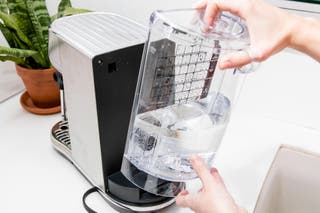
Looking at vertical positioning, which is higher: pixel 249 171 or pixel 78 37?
pixel 78 37

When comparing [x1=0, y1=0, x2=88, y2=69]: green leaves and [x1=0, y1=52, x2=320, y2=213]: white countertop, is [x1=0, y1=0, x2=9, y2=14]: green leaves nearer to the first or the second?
[x1=0, y1=0, x2=88, y2=69]: green leaves

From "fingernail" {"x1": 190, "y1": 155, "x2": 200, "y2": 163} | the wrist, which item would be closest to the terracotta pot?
"fingernail" {"x1": 190, "y1": 155, "x2": 200, "y2": 163}

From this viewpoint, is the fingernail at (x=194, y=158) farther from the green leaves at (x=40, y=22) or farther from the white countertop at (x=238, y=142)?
the green leaves at (x=40, y=22)

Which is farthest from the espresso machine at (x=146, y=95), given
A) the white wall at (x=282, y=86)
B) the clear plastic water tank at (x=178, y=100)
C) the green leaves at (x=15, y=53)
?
the white wall at (x=282, y=86)

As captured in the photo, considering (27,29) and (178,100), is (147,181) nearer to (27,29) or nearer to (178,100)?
(178,100)

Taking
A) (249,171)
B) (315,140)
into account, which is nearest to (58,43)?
(249,171)

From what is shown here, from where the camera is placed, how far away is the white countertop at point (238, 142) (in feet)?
2.49

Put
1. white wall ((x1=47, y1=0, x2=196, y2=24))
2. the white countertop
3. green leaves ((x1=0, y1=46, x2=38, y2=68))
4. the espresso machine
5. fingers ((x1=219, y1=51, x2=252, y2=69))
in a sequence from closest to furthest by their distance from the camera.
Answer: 1. fingers ((x1=219, y1=51, x2=252, y2=69))
2. the espresso machine
3. the white countertop
4. green leaves ((x1=0, y1=46, x2=38, y2=68))
5. white wall ((x1=47, y1=0, x2=196, y2=24))

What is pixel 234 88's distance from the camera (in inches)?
27.2

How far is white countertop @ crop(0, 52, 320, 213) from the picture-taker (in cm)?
76

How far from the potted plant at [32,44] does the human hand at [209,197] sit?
54 cm

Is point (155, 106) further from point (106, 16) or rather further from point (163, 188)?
point (106, 16)

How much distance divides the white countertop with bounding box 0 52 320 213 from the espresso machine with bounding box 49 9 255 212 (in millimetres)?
90

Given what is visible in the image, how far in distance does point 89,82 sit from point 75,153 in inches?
8.4
